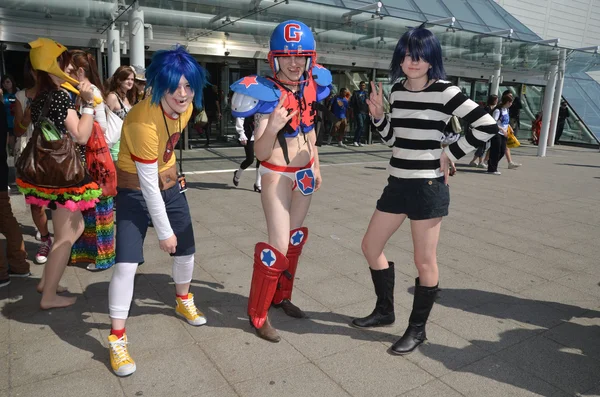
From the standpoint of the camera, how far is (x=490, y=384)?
263 cm

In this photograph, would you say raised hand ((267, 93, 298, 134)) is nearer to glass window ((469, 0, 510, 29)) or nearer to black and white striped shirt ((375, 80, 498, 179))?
black and white striped shirt ((375, 80, 498, 179))

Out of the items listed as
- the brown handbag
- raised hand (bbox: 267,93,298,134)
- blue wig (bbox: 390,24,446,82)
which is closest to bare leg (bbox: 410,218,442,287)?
blue wig (bbox: 390,24,446,82)

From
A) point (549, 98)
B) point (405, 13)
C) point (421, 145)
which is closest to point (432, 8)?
point (405, 13)

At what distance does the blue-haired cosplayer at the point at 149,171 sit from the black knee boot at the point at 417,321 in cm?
152

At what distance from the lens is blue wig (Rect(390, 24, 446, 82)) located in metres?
2.65

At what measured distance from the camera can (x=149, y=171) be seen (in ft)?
8.38

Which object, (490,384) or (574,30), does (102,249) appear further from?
(574,30)

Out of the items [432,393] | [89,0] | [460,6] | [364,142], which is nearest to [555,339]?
[432,393]

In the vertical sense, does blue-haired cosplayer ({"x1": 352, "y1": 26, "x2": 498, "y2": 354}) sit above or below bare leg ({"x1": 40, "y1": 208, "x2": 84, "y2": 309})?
above

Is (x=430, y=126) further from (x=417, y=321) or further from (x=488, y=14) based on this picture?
(x=488, y=14)

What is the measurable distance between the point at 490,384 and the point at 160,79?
252 cm

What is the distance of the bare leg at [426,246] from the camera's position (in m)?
2.78

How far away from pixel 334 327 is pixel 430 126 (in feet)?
4.96

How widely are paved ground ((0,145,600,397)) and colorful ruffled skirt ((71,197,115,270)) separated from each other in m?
0.16
